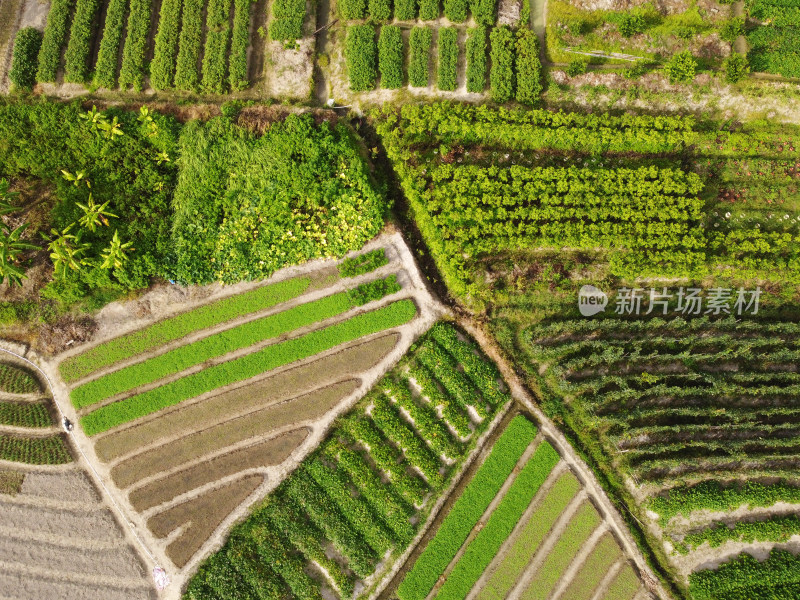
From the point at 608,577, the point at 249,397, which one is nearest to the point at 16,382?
the point at 249,397

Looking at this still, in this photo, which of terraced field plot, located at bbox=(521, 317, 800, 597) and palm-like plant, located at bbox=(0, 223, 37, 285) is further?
terraced field plot, located at bbox=(521, 317, 800, 597)

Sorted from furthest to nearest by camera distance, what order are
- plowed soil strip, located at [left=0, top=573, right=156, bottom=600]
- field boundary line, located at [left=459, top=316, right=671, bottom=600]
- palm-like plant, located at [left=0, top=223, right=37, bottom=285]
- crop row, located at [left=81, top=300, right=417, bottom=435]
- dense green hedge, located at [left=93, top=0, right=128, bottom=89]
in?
dense green hedge, located at [left=93, top=0, right=128, bottom=89] < crop row, located at [left=81, top=300, right=417, bottom=435] < field boundary line, located at [left=459, top=316, right=671, bottom=600] < plowed soil strip, located at [left=0, top=573, right=156, bottom=600] < palm-like plant, located at [left=0, top=223, right=37, bottom=285]

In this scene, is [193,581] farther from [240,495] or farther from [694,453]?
[694,453]

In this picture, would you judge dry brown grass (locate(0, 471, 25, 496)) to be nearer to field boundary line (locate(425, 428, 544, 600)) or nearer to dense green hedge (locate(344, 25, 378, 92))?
field boundary line (locate(425, 428, 544, 600))

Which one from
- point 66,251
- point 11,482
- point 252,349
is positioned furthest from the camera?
point 252,349

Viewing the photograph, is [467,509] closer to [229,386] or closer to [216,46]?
[229,386]

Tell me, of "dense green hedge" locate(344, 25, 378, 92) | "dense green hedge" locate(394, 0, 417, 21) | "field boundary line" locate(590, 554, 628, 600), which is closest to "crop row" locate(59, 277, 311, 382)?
"dense green hedge" locate(344, 25, 378, 92)
